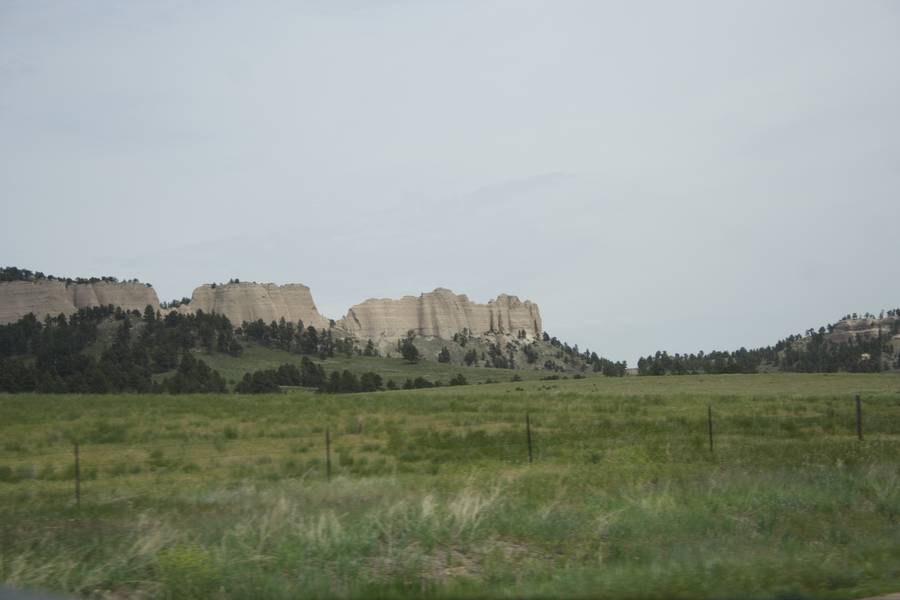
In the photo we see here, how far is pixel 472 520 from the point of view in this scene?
11.3 metres

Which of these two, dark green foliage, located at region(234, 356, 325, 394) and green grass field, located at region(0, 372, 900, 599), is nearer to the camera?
green grass field, located at region(0, 372, 900, 599)

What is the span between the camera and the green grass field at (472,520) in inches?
350

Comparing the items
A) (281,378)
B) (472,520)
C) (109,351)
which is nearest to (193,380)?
(281,378)

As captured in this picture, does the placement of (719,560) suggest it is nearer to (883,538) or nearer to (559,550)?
(559,550)

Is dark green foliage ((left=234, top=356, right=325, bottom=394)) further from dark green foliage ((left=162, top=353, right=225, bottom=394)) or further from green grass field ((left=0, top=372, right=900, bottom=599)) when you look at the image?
green grass field ((left=0, top=372, right=900, bottom=599))

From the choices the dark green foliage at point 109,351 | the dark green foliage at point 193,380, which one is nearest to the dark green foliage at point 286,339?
the dark green foliage at point 109,351

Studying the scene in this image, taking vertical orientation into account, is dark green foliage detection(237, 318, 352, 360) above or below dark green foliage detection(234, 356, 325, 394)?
above

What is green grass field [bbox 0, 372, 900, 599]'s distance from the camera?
29.2 feet

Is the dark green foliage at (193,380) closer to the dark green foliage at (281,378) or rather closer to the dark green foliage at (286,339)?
the dark green foliage at (281,378)

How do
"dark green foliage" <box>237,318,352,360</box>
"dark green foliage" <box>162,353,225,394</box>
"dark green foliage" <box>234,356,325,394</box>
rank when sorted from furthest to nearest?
"dark green foliage" <box>237,318,352,360</box>, "dark green foliage" <box>234,356,325,394</box>, "dark green foliage" <box>162,353,225,394</box>

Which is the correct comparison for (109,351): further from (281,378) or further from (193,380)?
(281,378)

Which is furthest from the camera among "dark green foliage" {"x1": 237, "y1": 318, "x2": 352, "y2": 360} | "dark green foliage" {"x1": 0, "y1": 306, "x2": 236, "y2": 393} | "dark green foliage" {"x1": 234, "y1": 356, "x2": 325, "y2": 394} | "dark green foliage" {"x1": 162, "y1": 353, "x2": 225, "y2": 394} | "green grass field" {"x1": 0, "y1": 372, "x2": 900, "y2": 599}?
"dark green foliage" {"x1": 237, "y1": 318, "x2": 352, "y2": 360}

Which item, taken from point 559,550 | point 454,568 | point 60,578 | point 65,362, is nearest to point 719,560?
point 559,550

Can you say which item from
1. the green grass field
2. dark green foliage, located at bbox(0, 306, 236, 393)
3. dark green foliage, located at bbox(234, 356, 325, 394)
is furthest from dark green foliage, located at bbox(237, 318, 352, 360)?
the green grass field
